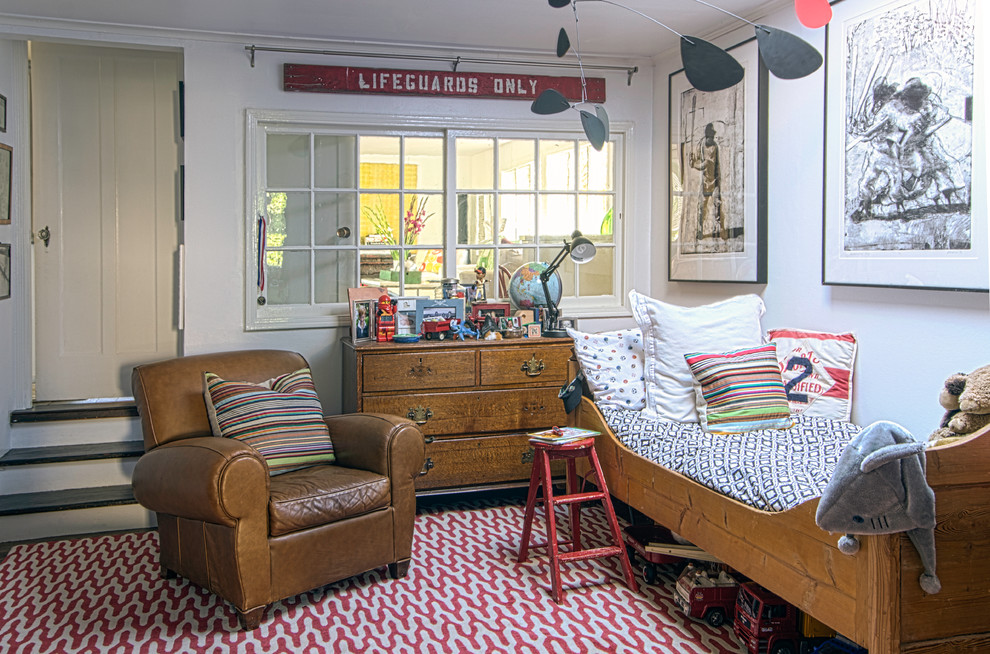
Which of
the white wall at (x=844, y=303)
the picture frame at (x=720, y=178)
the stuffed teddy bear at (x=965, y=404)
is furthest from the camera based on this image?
the picture frame at (x=720, y=178)

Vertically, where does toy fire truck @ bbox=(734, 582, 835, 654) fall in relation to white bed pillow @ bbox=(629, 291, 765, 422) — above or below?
below

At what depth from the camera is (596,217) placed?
15.5 feet

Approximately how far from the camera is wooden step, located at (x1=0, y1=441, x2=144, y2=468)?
12.5 ft

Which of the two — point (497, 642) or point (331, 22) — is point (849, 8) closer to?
point (331, 22)

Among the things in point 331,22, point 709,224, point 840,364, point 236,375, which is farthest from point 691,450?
point 331,22

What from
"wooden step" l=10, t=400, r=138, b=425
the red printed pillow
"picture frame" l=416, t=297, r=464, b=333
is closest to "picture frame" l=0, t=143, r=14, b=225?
"wooden step" l=10, t=400, r=138, b=425

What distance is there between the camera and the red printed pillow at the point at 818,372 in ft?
10.5

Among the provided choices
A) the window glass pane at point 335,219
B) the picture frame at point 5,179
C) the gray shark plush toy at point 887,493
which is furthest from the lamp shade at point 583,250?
the picture frame at point 5,179

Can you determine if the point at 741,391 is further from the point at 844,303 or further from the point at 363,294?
the point at 363,294

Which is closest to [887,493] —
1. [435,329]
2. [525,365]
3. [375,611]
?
[375,611]

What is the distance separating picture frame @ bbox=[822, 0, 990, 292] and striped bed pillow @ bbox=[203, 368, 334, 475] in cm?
219

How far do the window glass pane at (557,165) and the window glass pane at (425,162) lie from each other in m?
0.60

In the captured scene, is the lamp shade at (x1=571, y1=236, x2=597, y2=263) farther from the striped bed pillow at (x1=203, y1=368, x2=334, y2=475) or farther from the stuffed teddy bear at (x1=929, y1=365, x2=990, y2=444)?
the stuffed teddy bear at (x1=929, y1=365, x2=990, y2=444)

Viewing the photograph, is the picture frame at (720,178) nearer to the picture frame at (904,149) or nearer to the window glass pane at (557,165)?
the picture frame at (904,149)
